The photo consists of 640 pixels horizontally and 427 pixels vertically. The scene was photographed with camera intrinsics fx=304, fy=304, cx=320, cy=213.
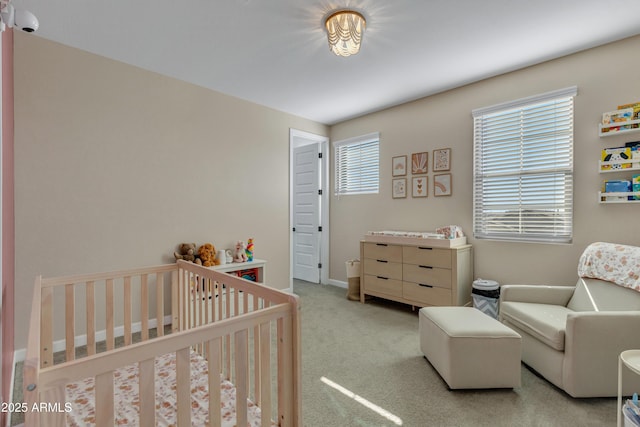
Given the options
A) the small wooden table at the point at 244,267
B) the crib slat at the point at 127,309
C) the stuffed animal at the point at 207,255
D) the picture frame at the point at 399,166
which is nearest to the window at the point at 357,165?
the picture frame at the point at 399,166

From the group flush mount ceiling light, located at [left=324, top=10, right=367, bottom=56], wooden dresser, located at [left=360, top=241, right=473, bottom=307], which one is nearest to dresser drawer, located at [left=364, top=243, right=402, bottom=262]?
wooden dresser, located at [left=360, top=241, right=473, bottom=307]

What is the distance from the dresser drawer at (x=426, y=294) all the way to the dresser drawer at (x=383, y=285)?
0.07 metres

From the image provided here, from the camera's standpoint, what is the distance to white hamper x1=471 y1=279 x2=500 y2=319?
2.89 metres

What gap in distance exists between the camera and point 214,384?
98cm

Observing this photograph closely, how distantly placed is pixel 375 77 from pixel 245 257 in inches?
93.3

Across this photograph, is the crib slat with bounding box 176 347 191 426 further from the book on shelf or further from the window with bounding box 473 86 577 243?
the book on shelf

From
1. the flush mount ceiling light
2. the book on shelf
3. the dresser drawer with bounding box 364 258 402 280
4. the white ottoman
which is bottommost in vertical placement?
the white ottoman

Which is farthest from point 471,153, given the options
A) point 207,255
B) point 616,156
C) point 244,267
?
point 207,255

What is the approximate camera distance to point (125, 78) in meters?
2.75

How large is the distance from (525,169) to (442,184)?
80 cm

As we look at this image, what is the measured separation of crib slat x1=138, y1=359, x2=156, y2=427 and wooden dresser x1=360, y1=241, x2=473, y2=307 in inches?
108

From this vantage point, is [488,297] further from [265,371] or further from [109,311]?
[109,311]

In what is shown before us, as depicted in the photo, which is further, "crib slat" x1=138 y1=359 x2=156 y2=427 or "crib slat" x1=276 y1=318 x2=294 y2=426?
"crib slat" x1=276 y1=318 x2=294 y2=426

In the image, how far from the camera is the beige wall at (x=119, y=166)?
2299 millimetres
